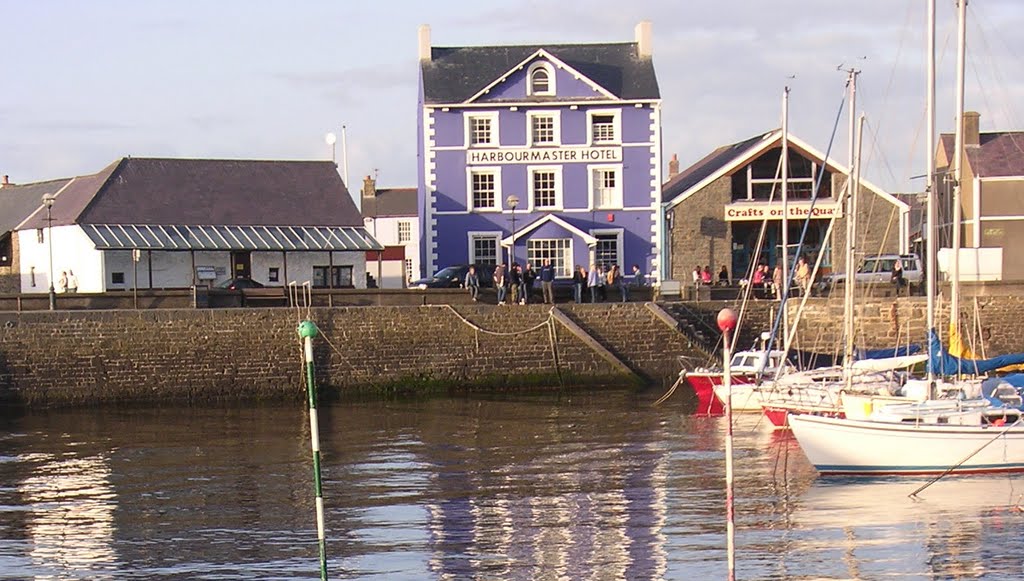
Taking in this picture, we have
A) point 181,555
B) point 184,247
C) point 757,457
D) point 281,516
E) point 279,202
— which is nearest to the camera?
point 181,555

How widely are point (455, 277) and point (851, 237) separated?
1668cm

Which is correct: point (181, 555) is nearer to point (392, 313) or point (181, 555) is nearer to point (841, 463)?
point (841, 463)

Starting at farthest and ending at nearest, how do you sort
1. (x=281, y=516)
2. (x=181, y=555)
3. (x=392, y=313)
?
1. (x=392, y=313)
2. (x=281, y=516)
3. (x=181, y=555)

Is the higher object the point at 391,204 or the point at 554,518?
the point at 391,204

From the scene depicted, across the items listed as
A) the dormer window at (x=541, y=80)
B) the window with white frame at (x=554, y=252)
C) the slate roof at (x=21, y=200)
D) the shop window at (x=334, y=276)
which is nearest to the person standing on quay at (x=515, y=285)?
the window with white frame at (x=554, y=252)

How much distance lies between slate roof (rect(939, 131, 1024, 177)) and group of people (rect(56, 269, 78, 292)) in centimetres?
3108

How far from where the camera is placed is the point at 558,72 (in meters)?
48.5

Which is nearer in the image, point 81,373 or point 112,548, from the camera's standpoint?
point 112,548

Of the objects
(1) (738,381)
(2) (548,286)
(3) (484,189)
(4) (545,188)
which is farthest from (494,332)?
(4) (545,188)

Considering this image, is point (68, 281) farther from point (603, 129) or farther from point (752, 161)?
point (752, 161)

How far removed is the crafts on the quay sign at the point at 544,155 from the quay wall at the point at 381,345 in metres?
9.87

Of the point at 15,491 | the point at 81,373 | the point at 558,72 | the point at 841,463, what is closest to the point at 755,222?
the point at 558,72

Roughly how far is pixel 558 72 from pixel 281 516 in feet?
101

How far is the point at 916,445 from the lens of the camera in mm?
21656
